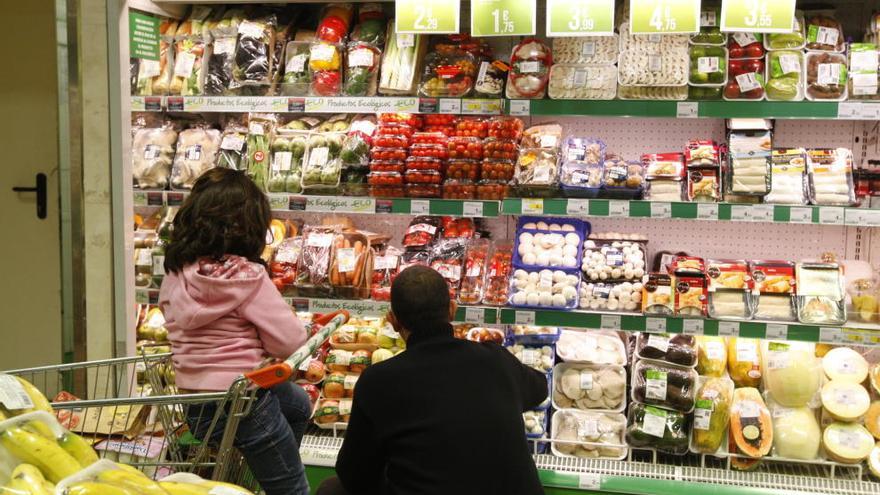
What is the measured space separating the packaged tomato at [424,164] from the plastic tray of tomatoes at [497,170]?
0.21 metres

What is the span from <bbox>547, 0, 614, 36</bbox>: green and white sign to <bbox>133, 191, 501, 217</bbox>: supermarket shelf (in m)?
0.75

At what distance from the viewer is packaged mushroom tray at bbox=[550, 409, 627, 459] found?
11.9ft

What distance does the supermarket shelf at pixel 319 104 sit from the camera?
3713mm

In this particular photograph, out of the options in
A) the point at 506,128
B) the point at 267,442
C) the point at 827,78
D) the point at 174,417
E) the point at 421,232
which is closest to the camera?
the point at 267,442

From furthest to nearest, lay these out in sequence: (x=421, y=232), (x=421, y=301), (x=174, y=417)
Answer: (x=421, y=232), (x=174, y=417), (x=421, y=301)

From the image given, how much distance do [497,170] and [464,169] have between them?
0.47ft

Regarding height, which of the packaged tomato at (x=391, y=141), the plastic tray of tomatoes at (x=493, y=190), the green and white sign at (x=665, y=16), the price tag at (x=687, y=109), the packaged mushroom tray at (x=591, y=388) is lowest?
the packaged mushroom tray at (x=591, y=388)

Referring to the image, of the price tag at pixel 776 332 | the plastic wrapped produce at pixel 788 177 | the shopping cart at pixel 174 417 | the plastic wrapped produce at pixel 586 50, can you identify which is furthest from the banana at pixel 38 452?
the plastic wrapped produce at pixel 788 177

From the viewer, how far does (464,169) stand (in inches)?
149

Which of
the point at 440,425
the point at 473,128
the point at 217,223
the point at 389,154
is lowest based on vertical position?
the point at 440,425

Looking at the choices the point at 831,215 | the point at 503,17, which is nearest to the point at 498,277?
the point at 503,17

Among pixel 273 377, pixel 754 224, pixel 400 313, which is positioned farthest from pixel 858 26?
pixel 273 377

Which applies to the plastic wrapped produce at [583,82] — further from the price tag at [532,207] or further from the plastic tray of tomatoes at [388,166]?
the plastic tray of tomatoes at [388,166]

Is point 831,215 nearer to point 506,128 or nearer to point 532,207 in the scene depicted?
point 532,207
